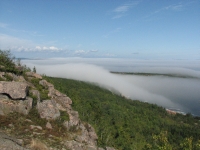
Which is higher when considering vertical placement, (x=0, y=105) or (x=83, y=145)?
(x=0, y=105)

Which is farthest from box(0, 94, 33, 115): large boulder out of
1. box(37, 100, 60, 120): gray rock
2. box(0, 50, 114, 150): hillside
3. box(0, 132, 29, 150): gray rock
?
box(0, 132, 29, 150): gray rock

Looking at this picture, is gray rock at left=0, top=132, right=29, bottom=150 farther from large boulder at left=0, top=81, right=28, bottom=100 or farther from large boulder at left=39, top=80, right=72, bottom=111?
large boulder at left=39, top=80, right=72, bottom=111

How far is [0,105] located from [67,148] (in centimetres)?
695

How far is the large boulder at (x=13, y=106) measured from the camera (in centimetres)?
1540

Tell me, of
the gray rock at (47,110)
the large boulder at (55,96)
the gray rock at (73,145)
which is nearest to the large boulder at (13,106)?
the gray rock at (47,110)

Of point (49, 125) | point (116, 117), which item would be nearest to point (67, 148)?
point (49, 125)

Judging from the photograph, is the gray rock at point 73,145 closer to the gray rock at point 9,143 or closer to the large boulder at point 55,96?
the gray rock at point 9,143

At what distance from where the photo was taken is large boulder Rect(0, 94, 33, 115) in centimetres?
1540

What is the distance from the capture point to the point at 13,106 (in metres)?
15.9

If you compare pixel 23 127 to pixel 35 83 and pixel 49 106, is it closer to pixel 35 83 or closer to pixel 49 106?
pixel 49 106

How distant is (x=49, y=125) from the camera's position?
16250mm

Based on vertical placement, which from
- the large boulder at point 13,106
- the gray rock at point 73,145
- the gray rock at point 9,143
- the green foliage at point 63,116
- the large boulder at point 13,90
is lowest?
the gray rock at point 73,145

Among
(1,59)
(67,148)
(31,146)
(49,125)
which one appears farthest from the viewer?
(1,59)

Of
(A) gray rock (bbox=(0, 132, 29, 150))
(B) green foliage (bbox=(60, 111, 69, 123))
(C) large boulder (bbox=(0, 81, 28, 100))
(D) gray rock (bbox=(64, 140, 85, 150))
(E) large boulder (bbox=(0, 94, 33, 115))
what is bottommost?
(D) gray rock (bbox=(64, 140, 85, 150))
